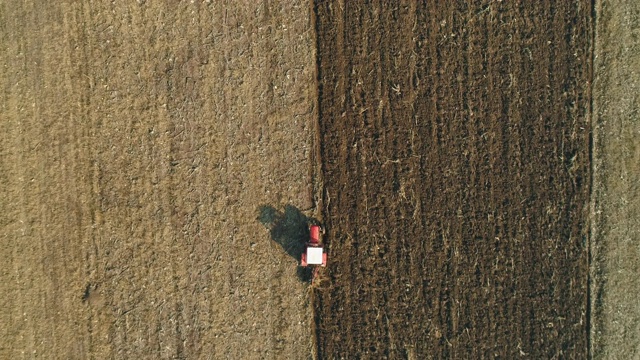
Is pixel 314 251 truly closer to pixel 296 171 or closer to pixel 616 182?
pixel 296 171

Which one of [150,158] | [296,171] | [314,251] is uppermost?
[150,158]

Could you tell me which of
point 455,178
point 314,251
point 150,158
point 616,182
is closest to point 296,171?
point 314,251

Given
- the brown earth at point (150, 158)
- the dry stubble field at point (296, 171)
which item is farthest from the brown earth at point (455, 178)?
the brown earth at point (150, 158)

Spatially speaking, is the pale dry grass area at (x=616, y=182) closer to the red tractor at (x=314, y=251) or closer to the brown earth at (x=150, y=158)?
the red tractor at (x=314, y=251)

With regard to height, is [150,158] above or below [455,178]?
above

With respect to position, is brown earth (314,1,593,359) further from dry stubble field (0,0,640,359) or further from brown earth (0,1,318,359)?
brown earth (0,1,318,359)

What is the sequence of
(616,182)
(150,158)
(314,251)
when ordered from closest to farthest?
1. (314,251)
2. (616,182)
3. (150,158)

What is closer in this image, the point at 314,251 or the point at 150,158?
the point at 314,251

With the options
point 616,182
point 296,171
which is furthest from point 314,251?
point 616,182

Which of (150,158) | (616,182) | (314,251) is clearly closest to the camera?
(314,251)
